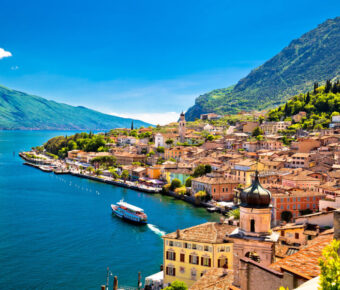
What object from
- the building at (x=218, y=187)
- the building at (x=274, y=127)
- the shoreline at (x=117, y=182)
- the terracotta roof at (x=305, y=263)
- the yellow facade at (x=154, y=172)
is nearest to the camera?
the terracotta roof at (x=305, y=263)

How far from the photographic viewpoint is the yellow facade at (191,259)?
77.4 feet

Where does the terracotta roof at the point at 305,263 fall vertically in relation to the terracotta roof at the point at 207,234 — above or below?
above

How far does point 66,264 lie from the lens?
2958 cm

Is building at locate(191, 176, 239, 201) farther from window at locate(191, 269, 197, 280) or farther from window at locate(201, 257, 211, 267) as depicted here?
window at locate(201, 257, 211, 267)

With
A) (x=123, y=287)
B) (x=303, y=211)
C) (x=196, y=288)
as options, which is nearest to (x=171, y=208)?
(x=303, y=211)

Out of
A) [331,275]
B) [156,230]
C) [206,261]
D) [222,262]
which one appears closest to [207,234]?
[206,261]

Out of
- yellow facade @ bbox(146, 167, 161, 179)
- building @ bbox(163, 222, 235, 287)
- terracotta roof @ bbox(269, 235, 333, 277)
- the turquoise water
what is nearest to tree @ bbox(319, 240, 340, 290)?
terracotta roof @ bbox(269, 235, 333, 277)

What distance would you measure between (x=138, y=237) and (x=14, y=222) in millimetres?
15640

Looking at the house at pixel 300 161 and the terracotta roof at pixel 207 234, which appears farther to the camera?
the house at pixel 300 161

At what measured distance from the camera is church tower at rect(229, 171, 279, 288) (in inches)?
508

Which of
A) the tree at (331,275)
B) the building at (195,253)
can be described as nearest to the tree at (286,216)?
the building at (195,253)

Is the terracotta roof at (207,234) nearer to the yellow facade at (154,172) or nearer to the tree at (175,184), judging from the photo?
the tree at (175,184)

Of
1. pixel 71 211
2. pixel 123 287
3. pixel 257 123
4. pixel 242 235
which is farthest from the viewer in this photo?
pixel 257 123

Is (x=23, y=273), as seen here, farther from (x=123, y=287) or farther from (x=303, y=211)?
(x=303, y=211)
